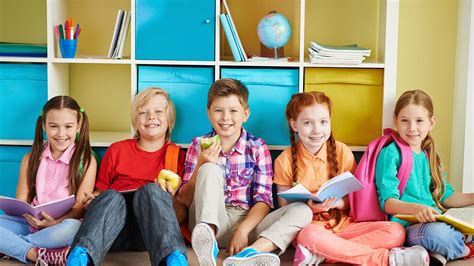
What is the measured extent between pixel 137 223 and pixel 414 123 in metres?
1.15

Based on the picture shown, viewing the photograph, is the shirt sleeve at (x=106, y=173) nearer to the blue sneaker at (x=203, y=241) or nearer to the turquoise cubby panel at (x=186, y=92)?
the turquoise cubby panel at (x=186, y=92)

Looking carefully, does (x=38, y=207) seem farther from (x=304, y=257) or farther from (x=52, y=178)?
(x=304, y=257)

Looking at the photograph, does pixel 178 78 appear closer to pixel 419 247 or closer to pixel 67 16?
pixel 67 16

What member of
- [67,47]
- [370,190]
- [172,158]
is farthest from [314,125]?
[67,47]

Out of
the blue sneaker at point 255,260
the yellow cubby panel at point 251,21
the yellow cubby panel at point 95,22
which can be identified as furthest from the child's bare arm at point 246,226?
the yellow cubby panel at point 95,22

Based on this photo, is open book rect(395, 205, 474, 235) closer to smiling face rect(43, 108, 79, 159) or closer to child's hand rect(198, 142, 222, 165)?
child's hand rect(198, 142, 222, 165)

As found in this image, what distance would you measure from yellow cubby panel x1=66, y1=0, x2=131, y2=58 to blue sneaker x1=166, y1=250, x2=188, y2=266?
1365mm

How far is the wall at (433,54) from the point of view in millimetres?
3547

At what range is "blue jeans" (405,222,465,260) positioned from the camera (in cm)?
266

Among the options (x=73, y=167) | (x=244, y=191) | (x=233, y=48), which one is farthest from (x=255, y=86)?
(x=73, y=167)

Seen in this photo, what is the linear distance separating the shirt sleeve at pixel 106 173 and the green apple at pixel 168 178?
28 centimetres

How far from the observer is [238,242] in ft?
9.12

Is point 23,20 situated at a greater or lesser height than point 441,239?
greater

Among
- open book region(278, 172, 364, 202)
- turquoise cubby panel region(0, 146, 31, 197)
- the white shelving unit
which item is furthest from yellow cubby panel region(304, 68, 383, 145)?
turquoise cubby panel region(0, 146, 31, 197)
